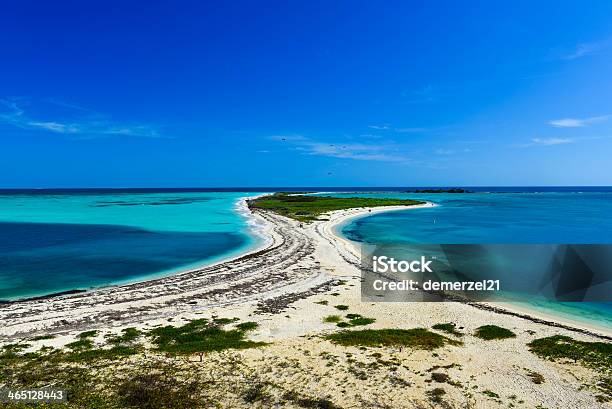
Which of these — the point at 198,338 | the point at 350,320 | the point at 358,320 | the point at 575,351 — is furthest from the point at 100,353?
the point at 575,351

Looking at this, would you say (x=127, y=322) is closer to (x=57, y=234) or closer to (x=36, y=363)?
(x=36, y=363)

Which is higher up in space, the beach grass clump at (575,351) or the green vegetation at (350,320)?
the beach grass clump at (575,351)

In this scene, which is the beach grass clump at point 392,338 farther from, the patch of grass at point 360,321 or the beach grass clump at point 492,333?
the beach grass clump at point 492,333

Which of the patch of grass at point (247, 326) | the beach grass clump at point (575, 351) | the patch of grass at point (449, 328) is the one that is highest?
the beach grass clump at point (575, 351)

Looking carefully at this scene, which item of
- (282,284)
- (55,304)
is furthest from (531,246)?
(55,304)

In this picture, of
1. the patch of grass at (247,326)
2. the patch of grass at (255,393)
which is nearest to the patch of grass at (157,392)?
the patch of grass at (255,393)

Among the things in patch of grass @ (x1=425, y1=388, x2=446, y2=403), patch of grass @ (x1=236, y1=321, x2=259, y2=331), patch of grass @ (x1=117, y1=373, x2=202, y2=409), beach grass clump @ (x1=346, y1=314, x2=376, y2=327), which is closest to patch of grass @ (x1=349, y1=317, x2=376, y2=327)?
beach grass clump @ (x1=346, y1=314, x2=376, y2=327)
